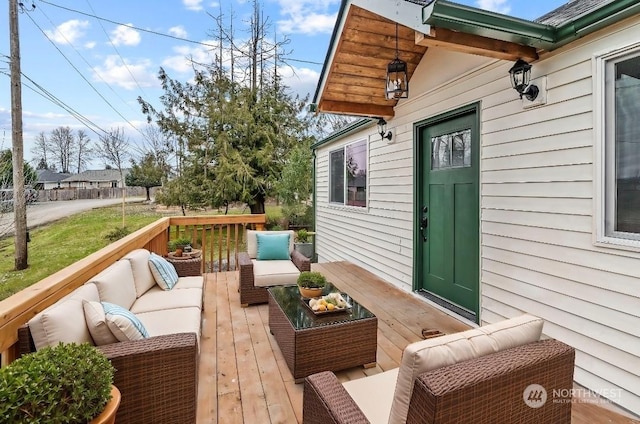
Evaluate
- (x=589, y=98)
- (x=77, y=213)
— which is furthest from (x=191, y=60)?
(x=589, y=98)

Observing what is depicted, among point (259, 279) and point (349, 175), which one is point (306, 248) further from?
point (259, 279)

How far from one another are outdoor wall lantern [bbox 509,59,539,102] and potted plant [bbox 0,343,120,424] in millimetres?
3262

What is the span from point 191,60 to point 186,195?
537cm

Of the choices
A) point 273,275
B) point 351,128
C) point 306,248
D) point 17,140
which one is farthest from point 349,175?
point 17,140

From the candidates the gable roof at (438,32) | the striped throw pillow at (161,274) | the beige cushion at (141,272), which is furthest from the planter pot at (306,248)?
the beige cushion at (141,272)

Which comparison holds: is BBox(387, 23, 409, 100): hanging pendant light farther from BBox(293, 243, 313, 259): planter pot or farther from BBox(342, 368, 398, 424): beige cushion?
BBox(293, 243, 313, 259): planter pot

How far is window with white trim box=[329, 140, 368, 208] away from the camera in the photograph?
5.69 m

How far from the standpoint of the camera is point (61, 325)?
61.6 inches

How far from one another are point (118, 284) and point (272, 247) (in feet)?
6.69

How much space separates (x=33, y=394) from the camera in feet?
3.50

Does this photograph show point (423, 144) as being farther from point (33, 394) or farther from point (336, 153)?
point (33, 394)

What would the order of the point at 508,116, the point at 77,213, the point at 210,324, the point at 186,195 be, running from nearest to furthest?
the point at 508,116 < the point at 210,324 < the point at 186,195 < the point at 77,213

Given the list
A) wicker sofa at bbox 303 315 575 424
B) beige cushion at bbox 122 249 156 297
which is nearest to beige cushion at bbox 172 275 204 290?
beige cushion at bbox 122 249 156 297

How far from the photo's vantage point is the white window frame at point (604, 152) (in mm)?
2102
